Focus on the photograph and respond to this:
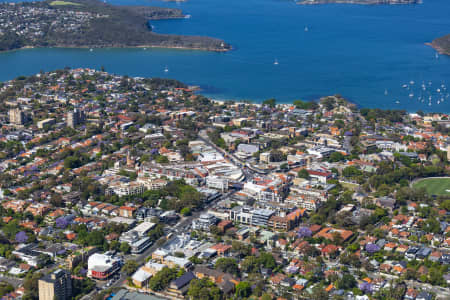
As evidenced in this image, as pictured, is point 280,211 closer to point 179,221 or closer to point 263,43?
point 179,221

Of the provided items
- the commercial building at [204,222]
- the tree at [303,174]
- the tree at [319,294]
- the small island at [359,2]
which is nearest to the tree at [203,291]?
the tree at [319,294]

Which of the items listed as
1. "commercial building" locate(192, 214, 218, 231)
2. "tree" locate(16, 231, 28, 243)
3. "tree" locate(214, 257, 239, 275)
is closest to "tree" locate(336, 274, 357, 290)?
"tree" locate(214, 257, 239, 275)

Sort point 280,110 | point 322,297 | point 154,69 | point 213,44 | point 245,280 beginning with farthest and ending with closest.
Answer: point 213,44
point 154,69
point 280,110
point 245,280
point 322,297

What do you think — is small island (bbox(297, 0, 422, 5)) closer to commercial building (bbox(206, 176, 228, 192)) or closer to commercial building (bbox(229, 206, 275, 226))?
commercial building (bbox(206, 176, 228, 192))

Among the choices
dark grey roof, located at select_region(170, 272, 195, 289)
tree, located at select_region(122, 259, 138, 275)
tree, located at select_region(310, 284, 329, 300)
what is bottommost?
tree, located at select_region(122, 259, 138, 275)

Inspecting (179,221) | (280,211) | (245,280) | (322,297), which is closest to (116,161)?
(179,221)

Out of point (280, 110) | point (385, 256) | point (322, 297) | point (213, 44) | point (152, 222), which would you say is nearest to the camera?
point (322, 297)
